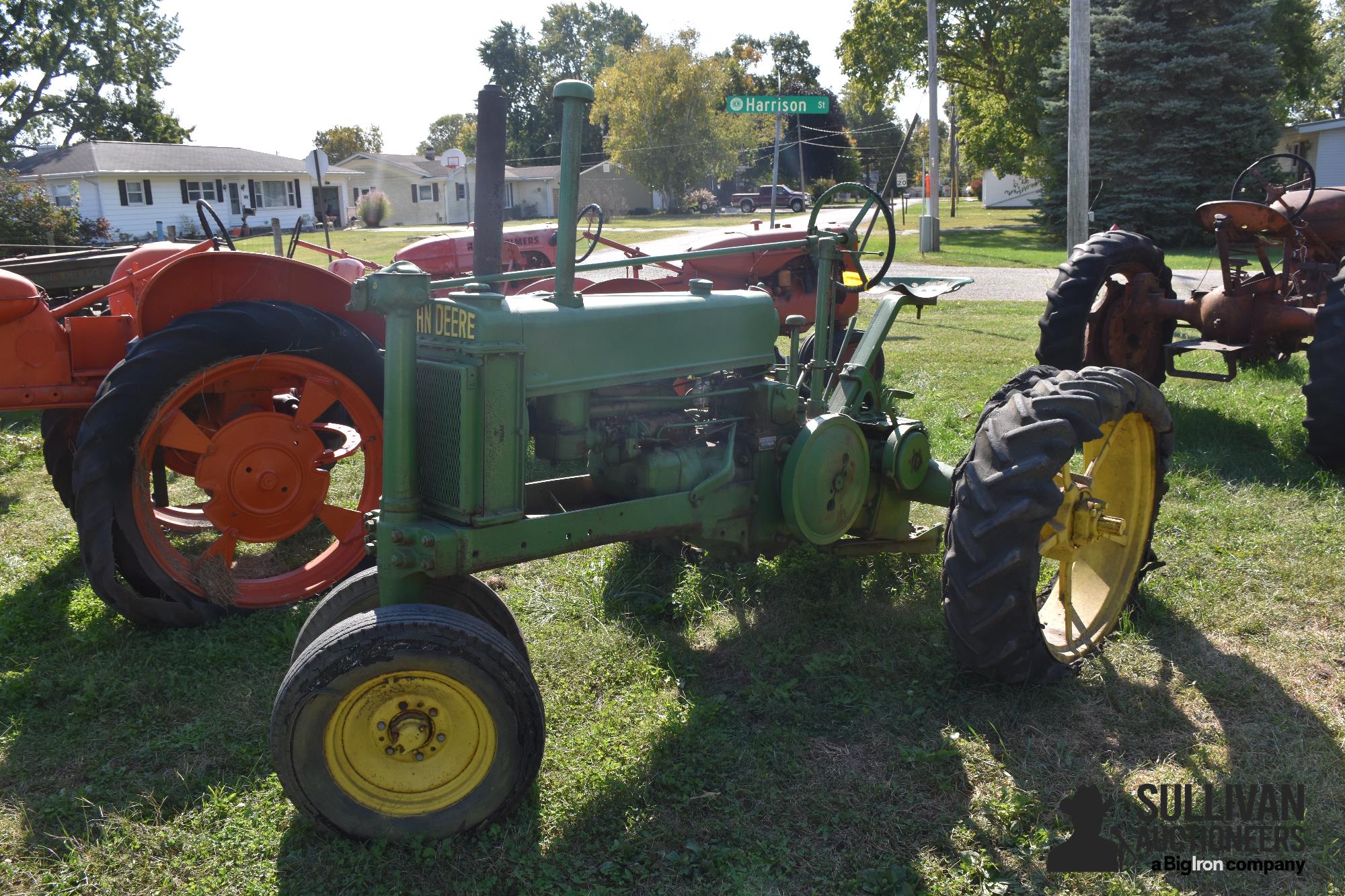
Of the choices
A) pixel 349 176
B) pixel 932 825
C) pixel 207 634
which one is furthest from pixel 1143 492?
pixel 349 176

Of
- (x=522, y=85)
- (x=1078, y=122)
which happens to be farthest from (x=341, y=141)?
(x=1078, y=122)

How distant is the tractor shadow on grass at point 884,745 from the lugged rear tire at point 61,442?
306 cm

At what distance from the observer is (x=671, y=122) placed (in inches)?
1783

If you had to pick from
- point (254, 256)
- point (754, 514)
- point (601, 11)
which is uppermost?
point (601, 11)

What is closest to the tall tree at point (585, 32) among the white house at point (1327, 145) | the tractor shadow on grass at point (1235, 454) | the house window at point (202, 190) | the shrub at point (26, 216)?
the house window at point (202, 190)

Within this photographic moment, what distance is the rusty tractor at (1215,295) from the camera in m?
6.70

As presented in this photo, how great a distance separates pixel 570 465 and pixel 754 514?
2.27m

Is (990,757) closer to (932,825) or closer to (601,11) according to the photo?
(932,825)

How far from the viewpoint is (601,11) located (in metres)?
73.2

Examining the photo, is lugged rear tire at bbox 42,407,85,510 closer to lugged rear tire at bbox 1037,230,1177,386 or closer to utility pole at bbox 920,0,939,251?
lugged rear tire at bbox 1037,230,1177,386

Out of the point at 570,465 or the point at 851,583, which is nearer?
the point at 851,583

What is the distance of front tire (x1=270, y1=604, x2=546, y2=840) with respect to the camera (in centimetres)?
268

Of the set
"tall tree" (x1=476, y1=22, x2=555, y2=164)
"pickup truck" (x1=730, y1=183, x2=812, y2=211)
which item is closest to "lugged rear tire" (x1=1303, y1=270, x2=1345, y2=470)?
"pickup truck" (x1=730, y1=183, x2=812, y2=211)

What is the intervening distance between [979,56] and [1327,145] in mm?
9906
